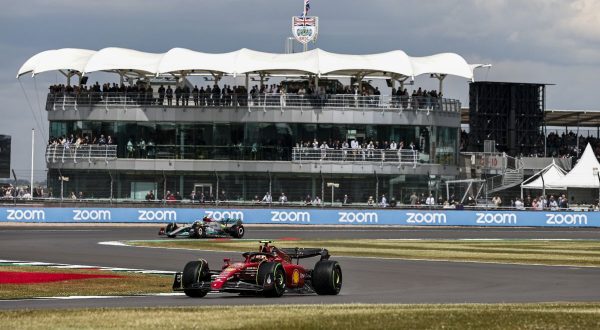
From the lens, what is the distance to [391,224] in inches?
2781

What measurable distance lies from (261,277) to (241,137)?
189 feet

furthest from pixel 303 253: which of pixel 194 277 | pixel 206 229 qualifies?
pixel 206 229

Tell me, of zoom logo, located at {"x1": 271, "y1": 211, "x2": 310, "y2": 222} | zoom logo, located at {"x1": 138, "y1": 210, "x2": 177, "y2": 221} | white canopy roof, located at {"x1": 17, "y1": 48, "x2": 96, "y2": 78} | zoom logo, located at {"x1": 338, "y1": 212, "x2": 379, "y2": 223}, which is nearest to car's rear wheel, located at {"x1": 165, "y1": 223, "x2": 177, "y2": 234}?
zoom logo, located at {"x1": 138, "y1": 210, "x2": 177, "y2": 221}

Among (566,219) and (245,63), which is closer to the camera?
(566,219)

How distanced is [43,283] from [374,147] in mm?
53369

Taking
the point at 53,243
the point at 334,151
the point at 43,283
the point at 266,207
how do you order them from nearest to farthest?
the point at 43,283
the point at 53,243
the point at 266,207
the point at 334,151

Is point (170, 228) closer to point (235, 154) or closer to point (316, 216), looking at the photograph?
point (316, 216)

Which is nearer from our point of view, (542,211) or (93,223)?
(93,223)

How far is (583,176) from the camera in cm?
8300

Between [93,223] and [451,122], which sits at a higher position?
[451,122]

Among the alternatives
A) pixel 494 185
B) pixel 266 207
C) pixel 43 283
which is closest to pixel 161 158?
pixel 266 207

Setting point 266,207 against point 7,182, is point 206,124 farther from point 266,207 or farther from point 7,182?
point 7,182

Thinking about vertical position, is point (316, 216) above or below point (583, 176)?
below

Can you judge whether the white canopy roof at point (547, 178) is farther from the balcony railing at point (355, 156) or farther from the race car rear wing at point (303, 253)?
the race car rear wing at point (303, 253)
